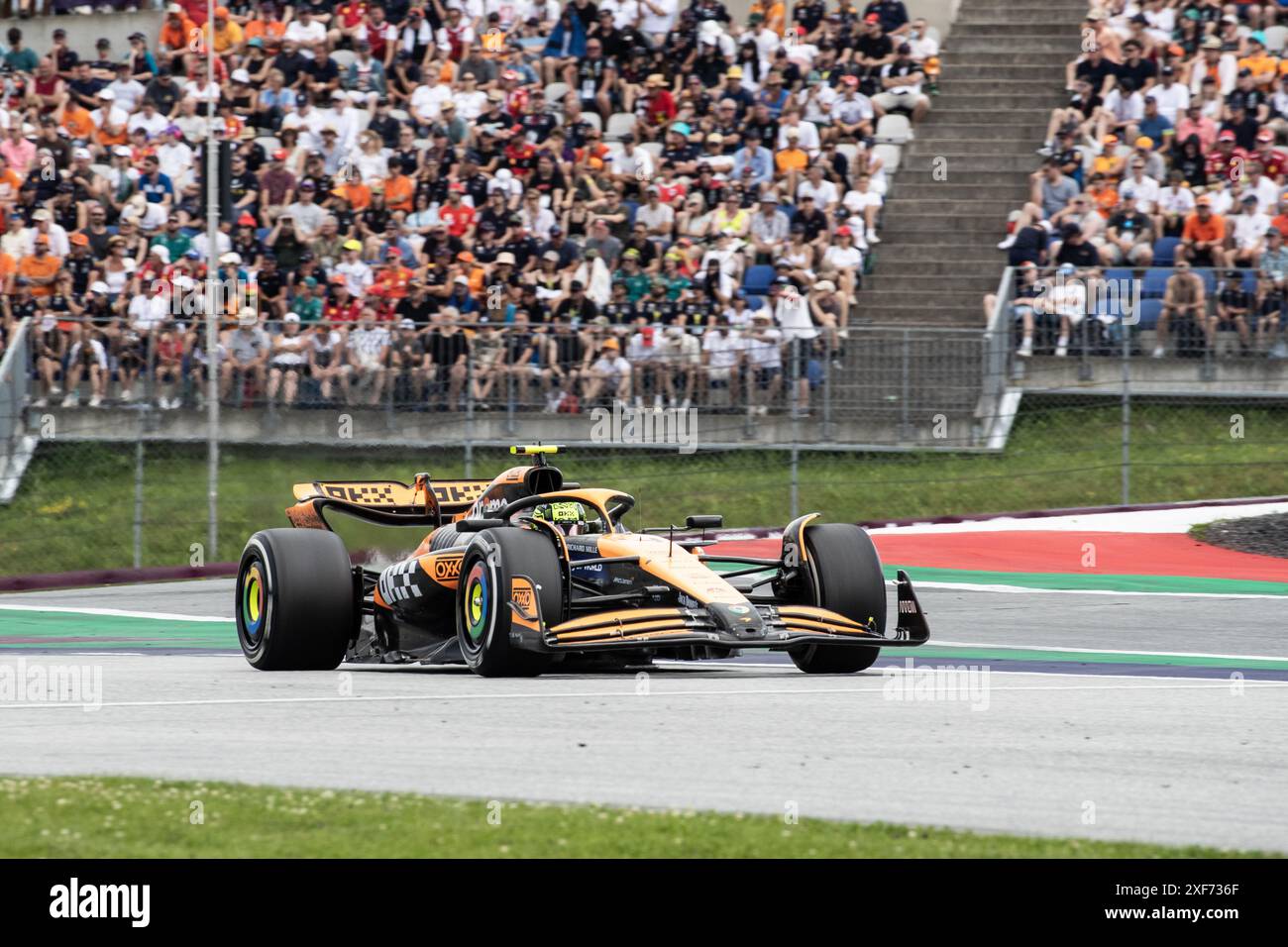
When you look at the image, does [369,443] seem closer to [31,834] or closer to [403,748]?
[403,748]

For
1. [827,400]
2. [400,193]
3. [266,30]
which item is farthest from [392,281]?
[266,30]

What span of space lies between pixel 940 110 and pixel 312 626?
1652cm

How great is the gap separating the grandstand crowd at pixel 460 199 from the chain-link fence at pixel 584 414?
0.05m

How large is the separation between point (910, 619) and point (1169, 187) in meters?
12.2

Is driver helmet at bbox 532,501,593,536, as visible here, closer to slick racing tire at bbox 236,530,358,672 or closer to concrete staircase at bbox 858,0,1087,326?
slick racing tire at bbox 236,530,358,672

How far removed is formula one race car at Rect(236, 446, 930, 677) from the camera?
1150 centimetres

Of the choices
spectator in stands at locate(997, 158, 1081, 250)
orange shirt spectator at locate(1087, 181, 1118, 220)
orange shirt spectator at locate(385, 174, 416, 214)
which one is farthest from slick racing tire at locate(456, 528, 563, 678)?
orange shirt spectator at locate(385, 174, 416, 214)

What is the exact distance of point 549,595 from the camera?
1145 cm

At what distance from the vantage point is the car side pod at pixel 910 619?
12.3 m

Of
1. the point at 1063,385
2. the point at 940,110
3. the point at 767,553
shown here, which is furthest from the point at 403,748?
the point at 940,110

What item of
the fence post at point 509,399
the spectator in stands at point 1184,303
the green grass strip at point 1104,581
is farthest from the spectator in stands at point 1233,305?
Result: the fence post at point 509,399

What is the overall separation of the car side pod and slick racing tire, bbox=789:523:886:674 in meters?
0.11

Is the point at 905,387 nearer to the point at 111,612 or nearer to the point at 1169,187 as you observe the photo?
the point at 1169,187

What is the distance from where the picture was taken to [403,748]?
354 inches
